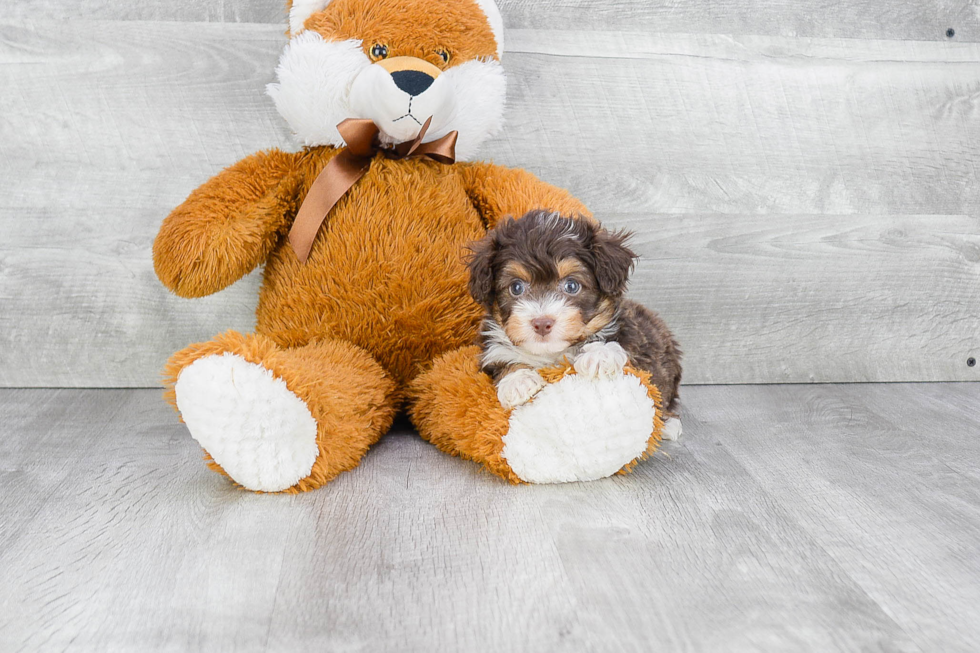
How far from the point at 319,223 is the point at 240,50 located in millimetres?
603

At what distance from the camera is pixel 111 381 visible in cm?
205

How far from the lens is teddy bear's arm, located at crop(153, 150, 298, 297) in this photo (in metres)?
1.55

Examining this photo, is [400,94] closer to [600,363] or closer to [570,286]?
[570,286]

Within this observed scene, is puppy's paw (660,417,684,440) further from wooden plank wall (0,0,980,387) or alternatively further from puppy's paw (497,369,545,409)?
wooden plank wall (0,0,980,387)

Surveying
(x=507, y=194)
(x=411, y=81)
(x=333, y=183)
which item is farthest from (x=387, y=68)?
(x=507, y=194)

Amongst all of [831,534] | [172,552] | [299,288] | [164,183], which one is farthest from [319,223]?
[831,534]

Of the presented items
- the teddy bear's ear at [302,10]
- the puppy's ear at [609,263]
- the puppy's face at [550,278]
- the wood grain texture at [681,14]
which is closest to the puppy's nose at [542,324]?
the puppy's face at [550,278]

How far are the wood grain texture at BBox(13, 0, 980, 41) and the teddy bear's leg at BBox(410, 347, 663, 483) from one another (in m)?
1.00

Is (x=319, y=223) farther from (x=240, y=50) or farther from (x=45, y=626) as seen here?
(x=45, y=626)

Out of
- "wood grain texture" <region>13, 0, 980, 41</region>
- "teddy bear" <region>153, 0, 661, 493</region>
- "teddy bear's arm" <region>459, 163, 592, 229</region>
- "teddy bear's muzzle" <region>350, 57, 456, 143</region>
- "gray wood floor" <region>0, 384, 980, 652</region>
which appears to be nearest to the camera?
"gray wood floor" <region>0, 384, 980, 652</region>

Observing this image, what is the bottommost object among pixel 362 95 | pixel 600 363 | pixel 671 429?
pixel 671 429

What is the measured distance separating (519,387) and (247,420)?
1.38ft

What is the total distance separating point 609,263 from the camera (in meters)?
1.31

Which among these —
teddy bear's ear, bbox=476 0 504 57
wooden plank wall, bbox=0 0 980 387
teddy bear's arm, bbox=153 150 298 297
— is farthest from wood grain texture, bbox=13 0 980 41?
teddy bear's arm, bbox=153 150 298 297
